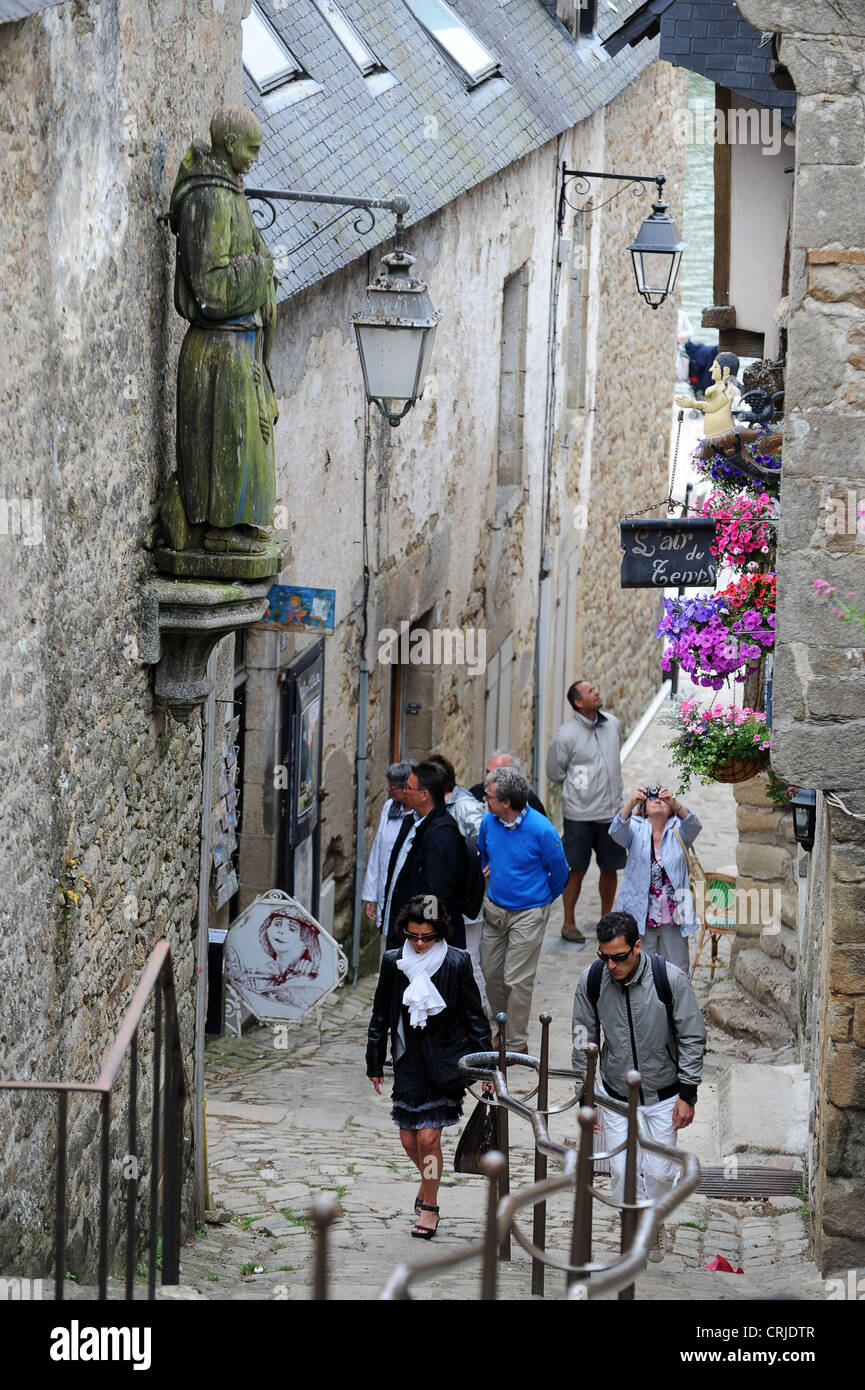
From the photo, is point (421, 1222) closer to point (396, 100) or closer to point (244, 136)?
point (244, 136)

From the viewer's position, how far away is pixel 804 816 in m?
7.21

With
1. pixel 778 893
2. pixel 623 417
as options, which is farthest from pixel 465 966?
pixel 623 417

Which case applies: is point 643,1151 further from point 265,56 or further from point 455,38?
point 455,38

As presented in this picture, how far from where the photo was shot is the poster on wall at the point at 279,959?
8250mm

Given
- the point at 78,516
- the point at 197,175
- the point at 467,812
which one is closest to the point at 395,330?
the point at 467,812

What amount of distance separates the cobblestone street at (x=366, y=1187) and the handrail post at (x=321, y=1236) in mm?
2623

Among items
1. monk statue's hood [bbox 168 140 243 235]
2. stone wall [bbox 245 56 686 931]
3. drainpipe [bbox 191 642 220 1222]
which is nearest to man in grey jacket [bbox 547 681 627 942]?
stone wall [bbox 245 56 686 931]

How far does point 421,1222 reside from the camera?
21.5 ft

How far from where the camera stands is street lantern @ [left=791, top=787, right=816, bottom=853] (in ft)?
23.2

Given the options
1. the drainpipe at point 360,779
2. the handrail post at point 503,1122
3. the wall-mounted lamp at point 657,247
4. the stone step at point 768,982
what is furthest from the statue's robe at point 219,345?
the wall-mounted lamp at point 657,247

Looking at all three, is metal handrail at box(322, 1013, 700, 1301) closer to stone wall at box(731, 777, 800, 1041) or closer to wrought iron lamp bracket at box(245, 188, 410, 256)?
wrought iron lamp bracket at box(245, 188, 410, 256)

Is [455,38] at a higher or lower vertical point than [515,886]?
higher

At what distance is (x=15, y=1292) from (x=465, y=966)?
2.39m

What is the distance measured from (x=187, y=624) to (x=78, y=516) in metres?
0.82
